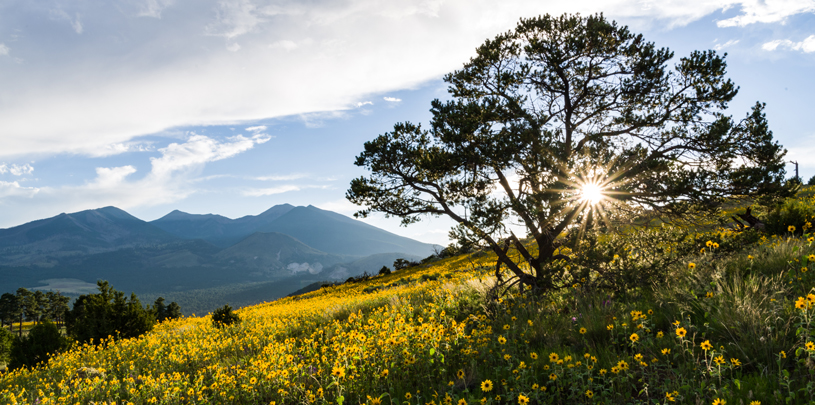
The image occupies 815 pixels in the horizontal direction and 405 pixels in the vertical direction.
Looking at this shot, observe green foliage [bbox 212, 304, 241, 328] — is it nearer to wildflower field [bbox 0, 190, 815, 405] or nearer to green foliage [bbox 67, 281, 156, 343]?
wildflower field [bbox 0, 190, 815, 405]

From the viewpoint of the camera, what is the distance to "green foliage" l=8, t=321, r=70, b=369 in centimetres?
1554

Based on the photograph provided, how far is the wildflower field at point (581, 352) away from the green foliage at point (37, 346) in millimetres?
9975

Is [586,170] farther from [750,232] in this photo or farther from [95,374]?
[95,374]

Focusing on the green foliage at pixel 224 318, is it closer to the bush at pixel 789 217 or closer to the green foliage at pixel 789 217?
the green foliage at pixel 789 217

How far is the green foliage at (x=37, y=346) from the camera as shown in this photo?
612 inches

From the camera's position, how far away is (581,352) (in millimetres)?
4402

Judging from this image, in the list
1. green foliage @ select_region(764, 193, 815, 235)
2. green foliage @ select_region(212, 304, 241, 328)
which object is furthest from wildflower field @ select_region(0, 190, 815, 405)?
green foliage @ select_region(212, 304, 241, 328)

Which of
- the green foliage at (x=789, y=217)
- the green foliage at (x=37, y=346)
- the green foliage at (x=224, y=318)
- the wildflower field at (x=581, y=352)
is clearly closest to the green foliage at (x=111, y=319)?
the green foliage at (x=37, y=346)

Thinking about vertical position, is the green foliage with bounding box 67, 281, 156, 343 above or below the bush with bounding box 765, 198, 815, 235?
below

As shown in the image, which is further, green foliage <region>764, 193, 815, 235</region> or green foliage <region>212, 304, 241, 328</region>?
green foliage <region>212, 304, 241, 328</region>

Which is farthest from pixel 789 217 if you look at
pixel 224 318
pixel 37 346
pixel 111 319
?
pixel 37 346

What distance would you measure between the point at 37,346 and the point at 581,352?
2260cm

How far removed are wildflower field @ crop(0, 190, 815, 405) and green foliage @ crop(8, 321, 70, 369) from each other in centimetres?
998

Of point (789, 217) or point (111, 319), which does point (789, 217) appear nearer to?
point (789, 217)
